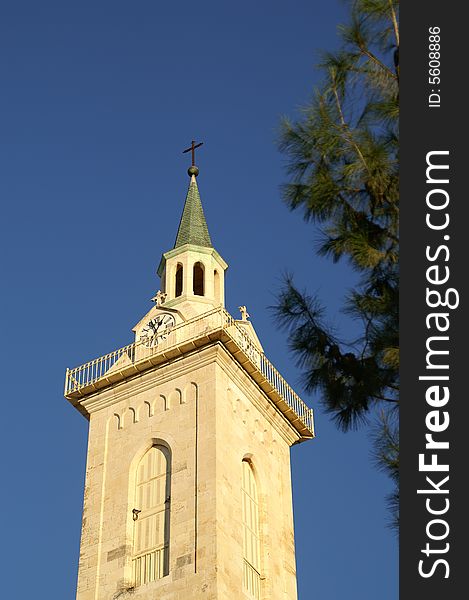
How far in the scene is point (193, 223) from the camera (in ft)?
130

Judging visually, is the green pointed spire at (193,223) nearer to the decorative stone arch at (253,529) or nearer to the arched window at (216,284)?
the arched window at (216,284)

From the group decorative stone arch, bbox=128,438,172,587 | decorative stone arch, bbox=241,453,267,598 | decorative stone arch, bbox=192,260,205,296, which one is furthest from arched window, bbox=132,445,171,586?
decorative stone arch, bbox=192,260,205,296

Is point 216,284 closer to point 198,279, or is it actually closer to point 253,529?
point 198,279

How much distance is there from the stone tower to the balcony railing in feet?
0.14

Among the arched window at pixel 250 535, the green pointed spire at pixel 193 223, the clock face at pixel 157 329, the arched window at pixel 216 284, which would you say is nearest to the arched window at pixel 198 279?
the arched window at pixel 216 284

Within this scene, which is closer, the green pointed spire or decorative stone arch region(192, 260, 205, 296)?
decorative stone arch region(192, 260, 205, 296)

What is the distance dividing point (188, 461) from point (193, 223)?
1126 cm

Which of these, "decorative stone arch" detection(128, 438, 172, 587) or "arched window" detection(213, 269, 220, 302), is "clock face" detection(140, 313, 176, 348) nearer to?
"arched window" detection(213, 269, 220, 302)

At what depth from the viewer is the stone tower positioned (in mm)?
29172

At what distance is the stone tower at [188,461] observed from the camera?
29.2m

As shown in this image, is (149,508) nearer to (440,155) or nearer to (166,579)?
(166,579)

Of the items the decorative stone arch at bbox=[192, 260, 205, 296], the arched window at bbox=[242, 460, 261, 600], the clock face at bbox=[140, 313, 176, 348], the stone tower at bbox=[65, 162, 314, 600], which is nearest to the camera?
the stone tower at bbox=[65, 162, 314, 600]

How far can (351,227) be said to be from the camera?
1415cm

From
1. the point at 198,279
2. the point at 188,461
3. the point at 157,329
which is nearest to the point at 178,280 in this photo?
the point at 198,279
